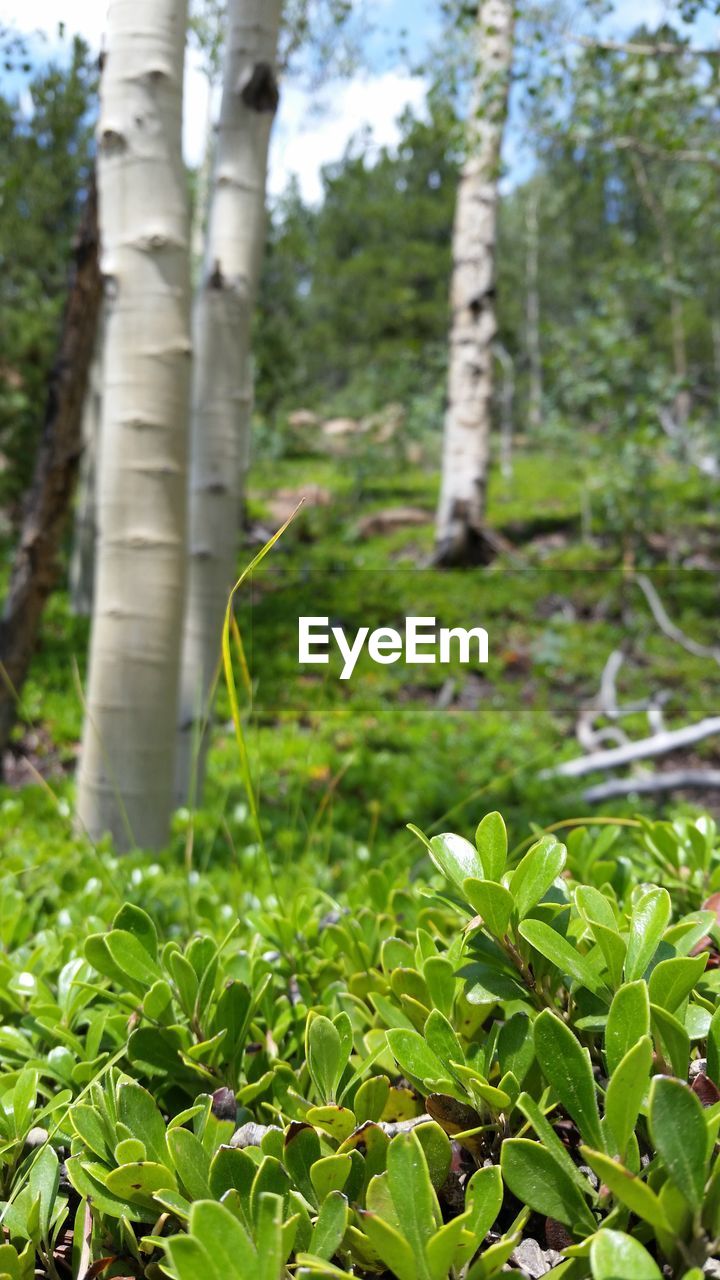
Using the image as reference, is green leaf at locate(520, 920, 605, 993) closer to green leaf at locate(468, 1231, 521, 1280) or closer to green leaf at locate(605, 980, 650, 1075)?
green leaf at locate(605, 980, 650, 1075)

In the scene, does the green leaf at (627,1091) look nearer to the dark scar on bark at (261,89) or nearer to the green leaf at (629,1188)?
the green leaf at (629,1188)

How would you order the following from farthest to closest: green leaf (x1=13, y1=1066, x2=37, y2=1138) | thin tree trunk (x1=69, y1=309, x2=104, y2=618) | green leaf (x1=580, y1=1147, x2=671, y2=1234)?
1. thin tree trunk (x1=69, y1=309, x2=104, y2=618)
2. green leaf (x1=13, y1=1066, x2=37, y2=1138)
3. green leaf (x1=580, y1=1147, x2=671, y2=1234)

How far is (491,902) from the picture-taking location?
71 cm

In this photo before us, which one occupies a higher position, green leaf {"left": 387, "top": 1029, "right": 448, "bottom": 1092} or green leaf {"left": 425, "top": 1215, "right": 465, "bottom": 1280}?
green leaf {"left": 387, "top": 1029, "right": 448, "bottom": 1092}

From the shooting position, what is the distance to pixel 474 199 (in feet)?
33.4

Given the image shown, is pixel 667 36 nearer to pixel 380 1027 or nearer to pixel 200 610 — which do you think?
pixel 200 610

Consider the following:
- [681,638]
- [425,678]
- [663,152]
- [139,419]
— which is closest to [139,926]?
[139,419]

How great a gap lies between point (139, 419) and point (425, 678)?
5712 mm

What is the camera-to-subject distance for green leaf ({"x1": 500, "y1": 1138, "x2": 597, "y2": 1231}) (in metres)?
0.60

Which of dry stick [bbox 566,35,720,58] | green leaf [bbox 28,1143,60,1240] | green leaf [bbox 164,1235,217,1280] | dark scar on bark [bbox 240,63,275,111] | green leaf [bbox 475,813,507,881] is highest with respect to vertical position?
dry stick [bbox 566,35,720,58]

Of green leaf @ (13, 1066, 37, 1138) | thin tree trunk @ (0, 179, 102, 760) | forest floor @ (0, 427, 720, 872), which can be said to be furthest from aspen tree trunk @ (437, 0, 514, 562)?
green leaf @ (13, 1066, 37, 1138)

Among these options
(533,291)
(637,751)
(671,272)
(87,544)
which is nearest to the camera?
(637,751)

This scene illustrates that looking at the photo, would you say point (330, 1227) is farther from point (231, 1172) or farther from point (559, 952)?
point (559, 952)

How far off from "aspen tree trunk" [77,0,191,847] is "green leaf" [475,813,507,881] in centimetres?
220
